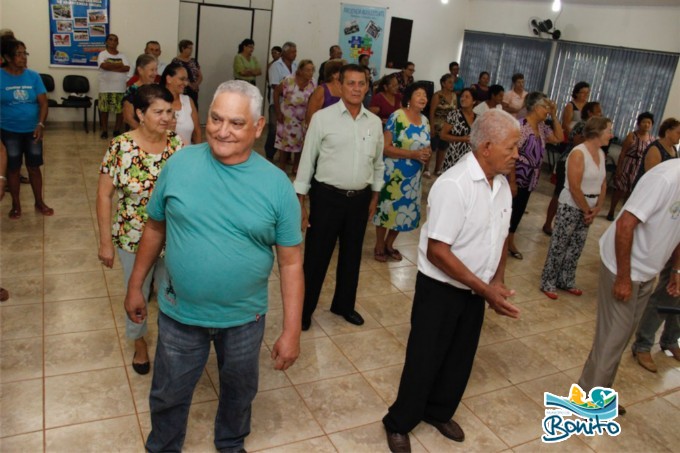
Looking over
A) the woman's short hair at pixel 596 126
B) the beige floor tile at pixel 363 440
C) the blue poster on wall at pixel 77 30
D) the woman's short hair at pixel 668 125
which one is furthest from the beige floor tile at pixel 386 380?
the blue poster on wall at pixel 77 30

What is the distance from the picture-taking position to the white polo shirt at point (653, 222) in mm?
2711

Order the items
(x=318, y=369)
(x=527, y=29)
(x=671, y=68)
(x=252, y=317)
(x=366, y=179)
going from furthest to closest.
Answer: (x=527, y=29) < (x=671, y=68) < (x=366, y=179) < (x=318, y=369) < (x=252, y=317)

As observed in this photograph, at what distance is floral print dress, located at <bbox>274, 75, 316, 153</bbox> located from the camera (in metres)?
6.82

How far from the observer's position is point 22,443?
2.51 metres

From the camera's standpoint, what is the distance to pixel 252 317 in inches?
86.6

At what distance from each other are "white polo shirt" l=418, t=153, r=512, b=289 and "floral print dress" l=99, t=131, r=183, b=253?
1349 millimetres

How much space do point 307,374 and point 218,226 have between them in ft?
5.12

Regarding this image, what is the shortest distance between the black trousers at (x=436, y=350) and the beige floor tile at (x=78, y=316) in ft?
6.22

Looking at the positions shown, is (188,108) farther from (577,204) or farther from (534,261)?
(534,261)

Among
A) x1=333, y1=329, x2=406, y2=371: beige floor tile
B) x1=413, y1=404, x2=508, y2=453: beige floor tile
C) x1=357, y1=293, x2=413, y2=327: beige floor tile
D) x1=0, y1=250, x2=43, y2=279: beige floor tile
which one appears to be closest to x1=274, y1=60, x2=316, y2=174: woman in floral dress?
x1=357, y1=293, x2=413, y2=327: beige floor tile

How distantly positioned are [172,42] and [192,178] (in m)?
8.10

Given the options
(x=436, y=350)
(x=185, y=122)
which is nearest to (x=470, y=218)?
(x=436, y=350)

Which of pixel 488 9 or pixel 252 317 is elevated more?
pixel 488 9

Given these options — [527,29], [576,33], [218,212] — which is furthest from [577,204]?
[527,29]
